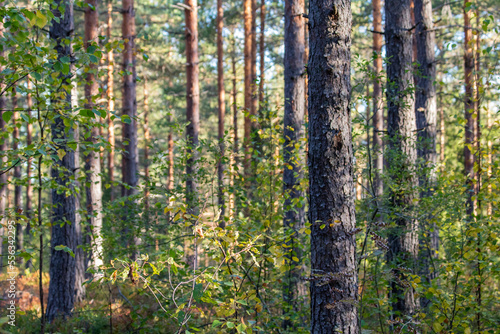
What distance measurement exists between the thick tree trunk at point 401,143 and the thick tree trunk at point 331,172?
191cm

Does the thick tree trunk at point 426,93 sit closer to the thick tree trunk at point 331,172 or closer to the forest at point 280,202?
the forest at point 280,202

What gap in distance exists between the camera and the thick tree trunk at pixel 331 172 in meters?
2.94

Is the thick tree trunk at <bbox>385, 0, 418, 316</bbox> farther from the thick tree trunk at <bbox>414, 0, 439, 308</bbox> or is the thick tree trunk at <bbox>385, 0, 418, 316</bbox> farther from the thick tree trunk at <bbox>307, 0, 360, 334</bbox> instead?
the thick tree trunk at <bbox>414, 0, 439, 308</bbox>

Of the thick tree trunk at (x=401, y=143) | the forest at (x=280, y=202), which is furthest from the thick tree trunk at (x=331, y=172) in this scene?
the thick tree trunk at (x=401, y=143)

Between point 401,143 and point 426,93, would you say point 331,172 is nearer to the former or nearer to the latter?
point 401,143

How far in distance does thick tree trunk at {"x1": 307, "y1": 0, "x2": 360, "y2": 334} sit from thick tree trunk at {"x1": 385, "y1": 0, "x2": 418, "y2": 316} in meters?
1.91

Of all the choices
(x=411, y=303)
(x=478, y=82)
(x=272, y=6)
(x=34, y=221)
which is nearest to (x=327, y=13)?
(x=478, y=82)

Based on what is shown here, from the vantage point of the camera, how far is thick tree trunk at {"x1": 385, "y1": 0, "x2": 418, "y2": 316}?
4824 mm

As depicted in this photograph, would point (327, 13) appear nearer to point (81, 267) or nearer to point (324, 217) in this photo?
point (324, 217)

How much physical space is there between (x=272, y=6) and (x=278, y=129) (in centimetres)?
1582

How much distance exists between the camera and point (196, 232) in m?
2.86

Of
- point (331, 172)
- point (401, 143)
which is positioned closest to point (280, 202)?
point (331, 172)

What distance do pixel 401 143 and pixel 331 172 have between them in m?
2.95

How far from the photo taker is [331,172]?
2984 mm
